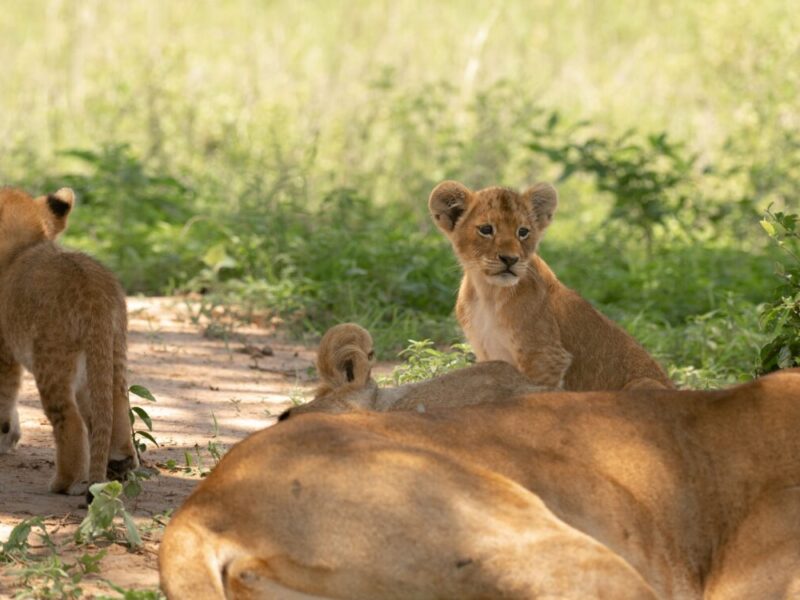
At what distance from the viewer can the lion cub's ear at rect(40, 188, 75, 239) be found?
6457mm

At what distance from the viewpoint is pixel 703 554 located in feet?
13.2

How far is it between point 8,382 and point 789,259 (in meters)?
5.75

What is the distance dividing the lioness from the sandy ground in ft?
2.31

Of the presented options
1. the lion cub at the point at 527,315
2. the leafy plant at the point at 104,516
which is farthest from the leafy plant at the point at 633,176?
the leafy plant at the point at 104,516

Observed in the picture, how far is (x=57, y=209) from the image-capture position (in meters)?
6.53

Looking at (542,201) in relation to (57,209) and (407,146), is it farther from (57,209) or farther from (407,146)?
(407,146)

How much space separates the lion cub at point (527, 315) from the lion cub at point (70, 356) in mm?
1616

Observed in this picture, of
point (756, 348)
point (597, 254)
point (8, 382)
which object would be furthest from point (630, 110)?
point (8, 382)

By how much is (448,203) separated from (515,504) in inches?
128

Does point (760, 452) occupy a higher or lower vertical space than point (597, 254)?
higher

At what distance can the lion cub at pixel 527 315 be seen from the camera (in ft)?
20.4

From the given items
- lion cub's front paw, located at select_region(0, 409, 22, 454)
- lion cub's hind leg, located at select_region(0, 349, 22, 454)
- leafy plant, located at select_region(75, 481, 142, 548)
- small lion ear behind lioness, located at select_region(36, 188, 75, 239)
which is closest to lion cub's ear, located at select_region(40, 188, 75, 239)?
small lion ear behind lioness, located at select_region(36, 188, 75, 239)

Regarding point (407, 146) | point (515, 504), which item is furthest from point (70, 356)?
point (407, 146)

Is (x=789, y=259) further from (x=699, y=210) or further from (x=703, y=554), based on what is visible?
(x=703, y=554)
